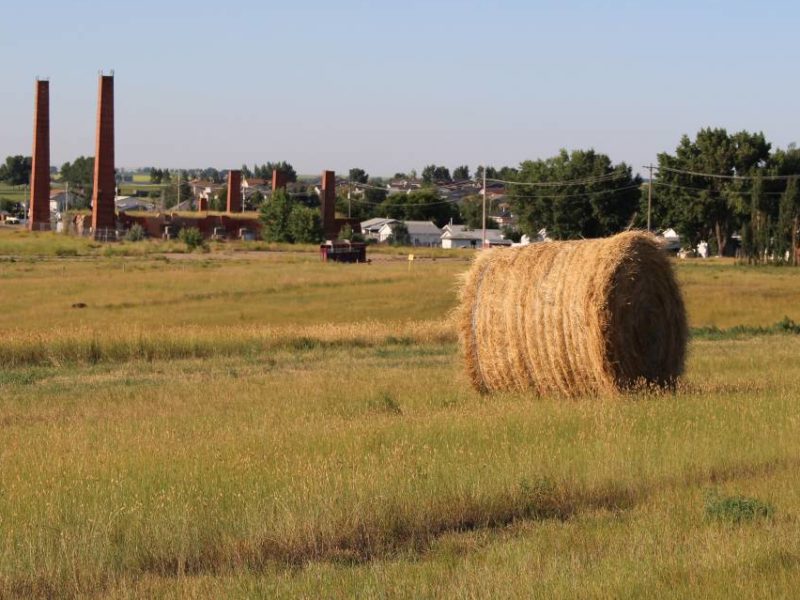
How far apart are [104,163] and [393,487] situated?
108642 millimetres

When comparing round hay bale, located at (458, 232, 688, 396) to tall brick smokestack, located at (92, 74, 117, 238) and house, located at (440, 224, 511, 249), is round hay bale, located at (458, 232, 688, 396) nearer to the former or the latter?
tall brick smokestack, located at (92, 74, 117, 238)

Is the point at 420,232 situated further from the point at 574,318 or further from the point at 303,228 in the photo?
the point at 574,318

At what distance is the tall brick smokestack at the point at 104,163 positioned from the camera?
369 ft

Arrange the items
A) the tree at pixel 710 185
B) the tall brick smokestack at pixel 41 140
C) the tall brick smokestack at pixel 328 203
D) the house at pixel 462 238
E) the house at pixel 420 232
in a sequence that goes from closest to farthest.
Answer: the tree at pixel 710 185
the tall brick smokestack at pixel 41 140
the tall brick smokestack at pixel 328 203
the house at pixel 462 238
the house at pixel 420 232

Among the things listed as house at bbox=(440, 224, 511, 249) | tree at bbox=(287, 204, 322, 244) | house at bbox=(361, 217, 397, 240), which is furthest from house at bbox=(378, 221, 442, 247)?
tree at bbox=(287, 204, 322, 244)

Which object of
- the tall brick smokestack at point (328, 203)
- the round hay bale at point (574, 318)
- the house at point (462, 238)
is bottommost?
the round hay bale at point (574, 318)

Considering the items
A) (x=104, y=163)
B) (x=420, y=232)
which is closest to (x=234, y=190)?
(x=420, y=232)

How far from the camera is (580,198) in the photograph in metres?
115

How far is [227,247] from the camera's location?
110 meters

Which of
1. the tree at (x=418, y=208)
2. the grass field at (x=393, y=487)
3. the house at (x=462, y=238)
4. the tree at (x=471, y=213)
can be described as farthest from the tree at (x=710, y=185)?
the grass field at (x=393, y=487)

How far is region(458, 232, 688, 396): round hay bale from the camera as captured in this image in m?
17.0

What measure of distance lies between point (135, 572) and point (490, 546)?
247cm

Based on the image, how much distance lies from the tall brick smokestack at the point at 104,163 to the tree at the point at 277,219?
21339mm

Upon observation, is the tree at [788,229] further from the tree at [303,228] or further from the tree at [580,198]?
the tree at [303,228]
